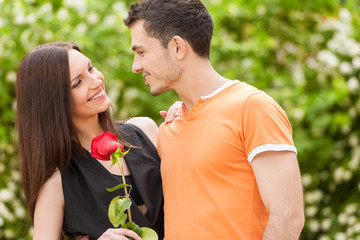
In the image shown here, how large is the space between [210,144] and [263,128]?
0.85 feet

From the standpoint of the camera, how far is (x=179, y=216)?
90.5 inches

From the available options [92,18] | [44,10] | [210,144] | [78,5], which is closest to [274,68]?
[92,18]

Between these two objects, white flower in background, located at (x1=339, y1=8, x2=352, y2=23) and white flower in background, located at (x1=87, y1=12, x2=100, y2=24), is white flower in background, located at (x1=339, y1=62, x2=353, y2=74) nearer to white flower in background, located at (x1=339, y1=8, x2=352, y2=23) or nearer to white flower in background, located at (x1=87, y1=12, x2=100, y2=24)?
white flower in background, located at (x1=339, y1=8, x2=352, y2=23)

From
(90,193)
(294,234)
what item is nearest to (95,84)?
(90,193)

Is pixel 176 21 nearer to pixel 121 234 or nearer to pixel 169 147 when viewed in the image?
pixel 169 147

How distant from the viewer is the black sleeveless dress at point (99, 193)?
2.54 metres

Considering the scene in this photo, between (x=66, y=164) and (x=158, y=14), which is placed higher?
(x=158, y=14)

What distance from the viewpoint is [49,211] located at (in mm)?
2502

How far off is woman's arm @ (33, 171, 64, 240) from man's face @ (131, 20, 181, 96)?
0.66 meters

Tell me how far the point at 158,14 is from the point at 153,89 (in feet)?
1.08

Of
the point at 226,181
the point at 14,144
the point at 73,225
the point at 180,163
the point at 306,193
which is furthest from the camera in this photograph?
A: the point at 306,193

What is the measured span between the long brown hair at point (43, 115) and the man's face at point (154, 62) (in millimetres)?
377

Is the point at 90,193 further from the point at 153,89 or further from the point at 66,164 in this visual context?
the point at 153,89

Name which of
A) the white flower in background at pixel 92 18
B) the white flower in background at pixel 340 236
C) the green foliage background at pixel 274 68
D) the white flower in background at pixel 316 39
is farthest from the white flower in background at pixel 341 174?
the white flower in background at pixel 92 18
